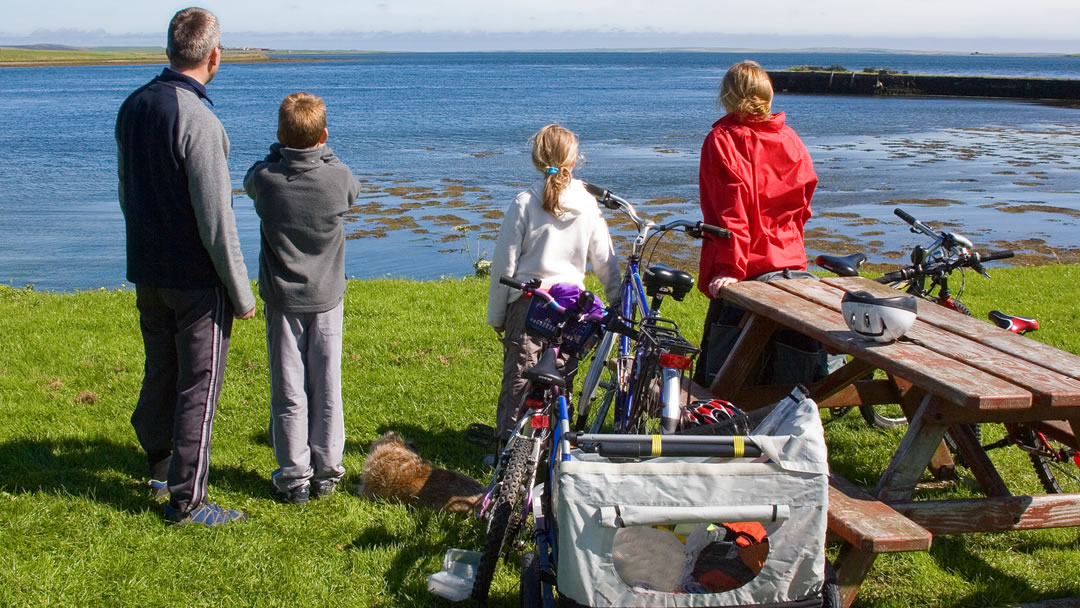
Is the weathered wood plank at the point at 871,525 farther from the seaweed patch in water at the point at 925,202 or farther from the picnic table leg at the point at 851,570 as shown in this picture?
the seaweed patch in water at the point at 925,202

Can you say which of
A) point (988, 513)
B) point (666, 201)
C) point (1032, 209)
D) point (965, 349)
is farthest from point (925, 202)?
point (988, 513)

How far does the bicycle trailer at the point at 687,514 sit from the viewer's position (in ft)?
9.45

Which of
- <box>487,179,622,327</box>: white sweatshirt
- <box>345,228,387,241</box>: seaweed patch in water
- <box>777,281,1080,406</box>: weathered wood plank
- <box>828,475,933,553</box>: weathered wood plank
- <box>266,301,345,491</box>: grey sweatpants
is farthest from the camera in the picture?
<box>345,228,387,241</box>: seaweed patch in water

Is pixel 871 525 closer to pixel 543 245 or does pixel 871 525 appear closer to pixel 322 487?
pixel 543 245

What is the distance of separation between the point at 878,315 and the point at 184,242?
9.78 feet

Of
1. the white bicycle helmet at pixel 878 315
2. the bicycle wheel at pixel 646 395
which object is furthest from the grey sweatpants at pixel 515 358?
the white bicycle helmet at pixel 878 315

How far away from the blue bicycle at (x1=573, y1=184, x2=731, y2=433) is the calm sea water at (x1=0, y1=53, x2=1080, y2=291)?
1678 mm

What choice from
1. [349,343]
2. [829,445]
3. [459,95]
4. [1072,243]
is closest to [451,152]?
[1072,243]

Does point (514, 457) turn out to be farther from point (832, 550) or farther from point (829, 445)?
point (829, 445)

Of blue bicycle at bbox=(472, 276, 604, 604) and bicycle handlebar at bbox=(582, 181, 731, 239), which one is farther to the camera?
bicycle handlebar at bbox=(582, 181, 731, 239)

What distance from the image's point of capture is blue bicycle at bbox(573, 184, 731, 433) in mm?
3965

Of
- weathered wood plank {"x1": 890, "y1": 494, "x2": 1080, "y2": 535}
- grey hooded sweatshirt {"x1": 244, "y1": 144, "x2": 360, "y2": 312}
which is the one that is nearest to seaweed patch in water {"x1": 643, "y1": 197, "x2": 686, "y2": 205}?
grey hooded sweatshirt {"x1": 244, "y1": 144, "x2": 360, "y2": 312}

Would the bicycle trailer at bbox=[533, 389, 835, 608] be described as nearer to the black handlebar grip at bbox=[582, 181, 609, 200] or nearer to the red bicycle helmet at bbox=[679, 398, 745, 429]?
the red bicycle helmet at bbox=[679, 398, 745, 429]

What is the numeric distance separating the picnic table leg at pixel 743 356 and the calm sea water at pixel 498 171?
6.10ft
